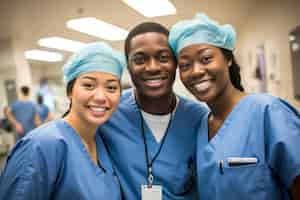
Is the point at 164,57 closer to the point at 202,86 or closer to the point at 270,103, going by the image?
the point at 202,86

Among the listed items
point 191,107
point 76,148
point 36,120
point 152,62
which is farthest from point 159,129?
point 36,120

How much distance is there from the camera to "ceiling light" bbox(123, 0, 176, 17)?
1845 mm

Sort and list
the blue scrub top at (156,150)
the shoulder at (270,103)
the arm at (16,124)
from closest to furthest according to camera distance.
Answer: the shoulder at (270,103)
the blue scrub top at (156,150)
the arm at (16,124)

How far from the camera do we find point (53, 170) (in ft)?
2.86

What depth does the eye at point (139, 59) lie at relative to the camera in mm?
1203

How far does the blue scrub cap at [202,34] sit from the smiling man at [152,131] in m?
0.13

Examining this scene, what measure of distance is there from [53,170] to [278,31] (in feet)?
8.82

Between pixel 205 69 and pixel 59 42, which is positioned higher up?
pixel 59 42

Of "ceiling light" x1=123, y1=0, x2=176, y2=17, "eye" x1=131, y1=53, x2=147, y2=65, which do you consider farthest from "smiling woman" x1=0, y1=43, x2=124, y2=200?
"ceiling light" x1=123, y1=0, x2=176, y2=17

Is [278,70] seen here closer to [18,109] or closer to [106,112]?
[106,112]

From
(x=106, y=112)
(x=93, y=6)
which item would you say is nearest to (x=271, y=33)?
(x=93, y=6)

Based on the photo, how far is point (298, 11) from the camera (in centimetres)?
212

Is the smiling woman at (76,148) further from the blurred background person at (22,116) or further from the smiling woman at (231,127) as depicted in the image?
the blurred background person at (22,116)

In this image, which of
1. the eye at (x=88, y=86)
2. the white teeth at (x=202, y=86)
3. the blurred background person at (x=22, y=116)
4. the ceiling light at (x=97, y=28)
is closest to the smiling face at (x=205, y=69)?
the white teeth at (x=202, y=86)
